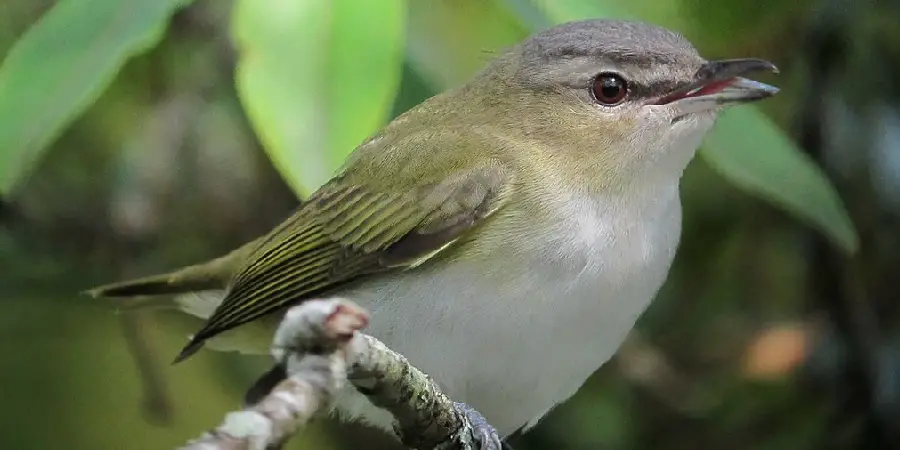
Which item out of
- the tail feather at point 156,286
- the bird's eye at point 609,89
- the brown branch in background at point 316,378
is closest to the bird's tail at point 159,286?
the tail feather at point 156,286

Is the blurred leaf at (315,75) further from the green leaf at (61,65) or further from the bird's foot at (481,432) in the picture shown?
the bird's foot at (481,432)

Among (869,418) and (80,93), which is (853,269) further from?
(80,93)

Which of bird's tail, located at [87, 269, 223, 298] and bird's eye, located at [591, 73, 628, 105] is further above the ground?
bird's eye, located at [591, 73, 628, 105]

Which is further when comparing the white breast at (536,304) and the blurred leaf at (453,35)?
the blurred leaf at (453,35)

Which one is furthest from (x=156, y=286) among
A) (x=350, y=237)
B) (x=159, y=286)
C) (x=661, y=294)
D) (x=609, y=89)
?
(x=661, y=294)

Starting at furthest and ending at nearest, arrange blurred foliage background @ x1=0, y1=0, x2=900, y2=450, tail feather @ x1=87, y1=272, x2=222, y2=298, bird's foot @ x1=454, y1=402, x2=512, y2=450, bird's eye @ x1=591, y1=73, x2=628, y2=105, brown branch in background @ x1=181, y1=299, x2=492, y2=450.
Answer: blurred foliage background @ x1=0, y1=0, x2=900, y2=450 → tail feather @ x1=87, y1=272, x2=222, y2=298 → bird's eye @ x1=591, y1=73, x2=628, y2=105 → bird's foot @ x1=454, y1=402, x2=512, y2=450 → brown branch in background @ x1=181, y1=299, x2=492, y2=450

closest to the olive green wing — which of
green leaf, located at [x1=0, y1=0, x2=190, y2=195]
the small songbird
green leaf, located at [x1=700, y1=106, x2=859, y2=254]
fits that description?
the small songbird

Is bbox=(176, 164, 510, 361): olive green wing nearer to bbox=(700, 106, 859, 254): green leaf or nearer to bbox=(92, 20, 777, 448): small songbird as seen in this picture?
bbox=(92, 20, 777, 448): small songbird

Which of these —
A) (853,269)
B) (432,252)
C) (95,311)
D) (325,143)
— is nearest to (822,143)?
(853,269)
